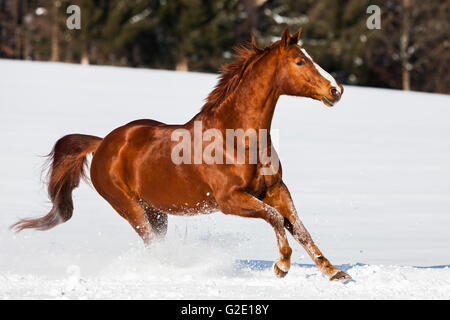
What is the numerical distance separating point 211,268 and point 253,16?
26497mm

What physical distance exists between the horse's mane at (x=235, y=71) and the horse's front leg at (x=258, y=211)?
678 mm

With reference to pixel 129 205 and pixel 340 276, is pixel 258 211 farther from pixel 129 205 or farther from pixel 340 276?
pixel 129 205

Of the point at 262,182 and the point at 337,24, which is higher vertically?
the point at 337,24

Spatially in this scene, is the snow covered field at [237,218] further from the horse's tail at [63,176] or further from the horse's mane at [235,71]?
the horse's mane at [235,71]

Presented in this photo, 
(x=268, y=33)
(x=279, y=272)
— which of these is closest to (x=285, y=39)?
(x=279, y=272)

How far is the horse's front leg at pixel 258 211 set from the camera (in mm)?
5109

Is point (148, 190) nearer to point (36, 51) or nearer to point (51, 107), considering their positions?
point (51, 107)

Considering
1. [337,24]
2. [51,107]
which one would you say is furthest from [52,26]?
[51,107]

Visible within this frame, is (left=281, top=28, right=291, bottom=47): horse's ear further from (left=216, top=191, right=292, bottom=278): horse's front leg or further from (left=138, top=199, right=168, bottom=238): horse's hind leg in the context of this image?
(left=138, top=199, right=168, bottom=238): horse's hind leg

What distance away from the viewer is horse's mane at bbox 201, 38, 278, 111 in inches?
211

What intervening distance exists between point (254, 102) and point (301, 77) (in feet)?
1.17

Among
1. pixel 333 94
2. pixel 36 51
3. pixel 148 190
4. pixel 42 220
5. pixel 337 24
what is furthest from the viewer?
pixel 36 51

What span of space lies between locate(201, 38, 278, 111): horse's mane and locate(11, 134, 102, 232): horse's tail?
145cm

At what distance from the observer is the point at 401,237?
8.27m
